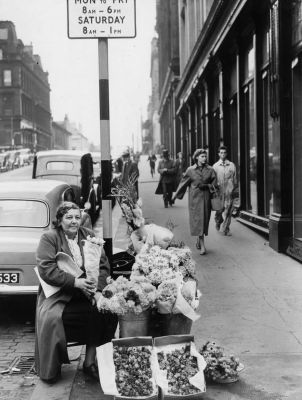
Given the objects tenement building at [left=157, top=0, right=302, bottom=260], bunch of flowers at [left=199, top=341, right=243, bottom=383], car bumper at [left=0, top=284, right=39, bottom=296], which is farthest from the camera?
tenement building at [left=157, top=0, right=302, bottom=260]

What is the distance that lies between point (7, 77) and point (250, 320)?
9775 cm

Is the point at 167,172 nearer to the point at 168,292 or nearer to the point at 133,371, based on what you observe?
the point at 168,292

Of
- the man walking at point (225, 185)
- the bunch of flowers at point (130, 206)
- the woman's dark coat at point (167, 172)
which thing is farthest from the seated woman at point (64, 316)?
the woman's dark coat at point (167, 172)

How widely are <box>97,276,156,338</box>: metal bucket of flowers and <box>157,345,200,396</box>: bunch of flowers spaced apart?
30 cm

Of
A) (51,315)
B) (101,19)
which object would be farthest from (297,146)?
(51,315)

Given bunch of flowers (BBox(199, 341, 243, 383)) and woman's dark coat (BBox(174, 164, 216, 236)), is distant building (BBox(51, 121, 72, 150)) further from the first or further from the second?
bunch of flowers (BBox(199, 341, 243, 383))

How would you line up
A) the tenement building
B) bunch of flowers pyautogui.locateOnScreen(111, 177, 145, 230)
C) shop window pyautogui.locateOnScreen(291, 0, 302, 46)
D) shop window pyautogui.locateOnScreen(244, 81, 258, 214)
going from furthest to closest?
shop window pyautogui.locateOnScreen(244, 81, 258, 214) → the tenement building → shop window pyautogui.locateOnScreen(291, 0, 302, 46) → bunch of flowers pyautogui.locateOnScreen(111, 177, 145, 230)

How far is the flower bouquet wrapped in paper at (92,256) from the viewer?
16.8 ft

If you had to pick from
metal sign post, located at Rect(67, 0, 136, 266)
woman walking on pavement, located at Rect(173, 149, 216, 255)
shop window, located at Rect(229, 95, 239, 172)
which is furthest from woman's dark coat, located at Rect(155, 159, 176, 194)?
metal sign post, located at Rect(67, 0, 136, 266)

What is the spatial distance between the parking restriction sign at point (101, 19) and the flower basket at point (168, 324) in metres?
2.52

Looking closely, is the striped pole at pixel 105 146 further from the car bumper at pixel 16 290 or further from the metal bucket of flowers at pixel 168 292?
the car bumper at pixel 16 290

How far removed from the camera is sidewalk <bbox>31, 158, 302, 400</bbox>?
4.79 m

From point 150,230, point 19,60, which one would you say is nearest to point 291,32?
point 150,230

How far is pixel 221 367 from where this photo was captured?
191 inches
